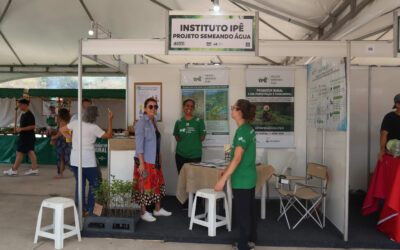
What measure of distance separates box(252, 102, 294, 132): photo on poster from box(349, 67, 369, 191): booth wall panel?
113 cm

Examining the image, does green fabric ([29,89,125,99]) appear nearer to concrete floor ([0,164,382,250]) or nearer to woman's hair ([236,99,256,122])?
concrete floor ([0,164,382,250])

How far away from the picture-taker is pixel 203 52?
3.51 meters

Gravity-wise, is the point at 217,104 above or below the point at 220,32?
below

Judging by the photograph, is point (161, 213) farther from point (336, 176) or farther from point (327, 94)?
point (327, 94)

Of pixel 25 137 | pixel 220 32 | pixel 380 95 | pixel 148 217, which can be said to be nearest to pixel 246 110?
pixel 220 32

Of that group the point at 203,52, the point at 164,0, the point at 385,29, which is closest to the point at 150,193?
the point at 203,52

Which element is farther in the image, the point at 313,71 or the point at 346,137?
the point at 313,71

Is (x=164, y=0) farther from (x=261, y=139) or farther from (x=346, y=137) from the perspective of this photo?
(x=346, y=137)

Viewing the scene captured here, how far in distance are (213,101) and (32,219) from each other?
325cm

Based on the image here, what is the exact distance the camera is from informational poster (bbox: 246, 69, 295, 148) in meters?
5.51

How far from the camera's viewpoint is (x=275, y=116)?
554 centimetres

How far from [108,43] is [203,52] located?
114cm

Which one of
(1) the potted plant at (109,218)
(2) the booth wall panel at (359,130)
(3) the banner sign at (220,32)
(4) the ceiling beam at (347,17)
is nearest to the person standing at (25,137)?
(1) the potted plant at (109,218)

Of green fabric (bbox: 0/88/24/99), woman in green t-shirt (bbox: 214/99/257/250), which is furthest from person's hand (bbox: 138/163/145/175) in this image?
green fabric (bbox: 0/88/24/99)
